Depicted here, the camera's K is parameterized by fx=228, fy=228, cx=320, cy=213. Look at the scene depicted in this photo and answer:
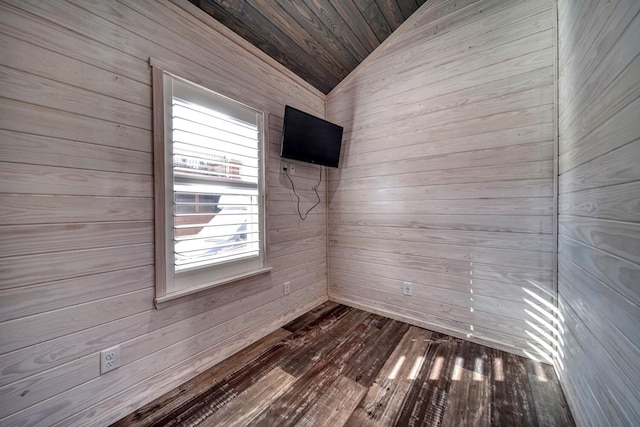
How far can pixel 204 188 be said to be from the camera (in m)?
1.64

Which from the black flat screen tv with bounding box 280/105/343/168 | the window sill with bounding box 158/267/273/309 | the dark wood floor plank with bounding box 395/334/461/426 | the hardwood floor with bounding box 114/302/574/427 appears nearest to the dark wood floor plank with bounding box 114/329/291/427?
the hardwood floor with bounding box 114/302/574/427

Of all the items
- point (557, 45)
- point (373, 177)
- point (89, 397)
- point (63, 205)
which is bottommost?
point (89, 397)

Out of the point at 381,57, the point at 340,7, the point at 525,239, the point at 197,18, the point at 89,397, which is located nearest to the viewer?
the point at 89,397

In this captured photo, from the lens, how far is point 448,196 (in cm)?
201

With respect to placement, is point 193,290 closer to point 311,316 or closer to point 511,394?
Answer: point 311,316

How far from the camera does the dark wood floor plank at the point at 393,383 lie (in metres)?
1.26

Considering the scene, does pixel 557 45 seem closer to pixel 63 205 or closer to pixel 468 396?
pixel 468 396

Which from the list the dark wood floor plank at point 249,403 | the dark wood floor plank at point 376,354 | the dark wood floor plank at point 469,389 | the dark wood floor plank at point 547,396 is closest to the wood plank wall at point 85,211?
the dark wood floor plank at point 249,403

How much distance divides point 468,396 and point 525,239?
1169 mm

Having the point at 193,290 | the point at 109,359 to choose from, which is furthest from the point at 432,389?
the point at 109,359

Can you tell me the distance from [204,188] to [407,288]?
2037 millimetres

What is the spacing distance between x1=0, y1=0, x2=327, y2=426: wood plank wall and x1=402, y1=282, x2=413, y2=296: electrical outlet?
1.77m

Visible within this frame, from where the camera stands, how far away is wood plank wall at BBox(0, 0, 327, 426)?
1009mm

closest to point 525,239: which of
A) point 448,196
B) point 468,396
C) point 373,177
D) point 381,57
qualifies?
point 448,196
